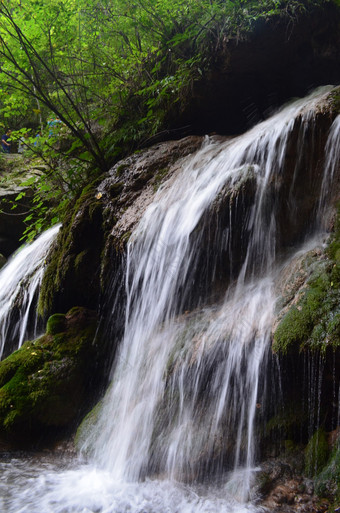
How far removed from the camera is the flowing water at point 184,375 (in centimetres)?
245

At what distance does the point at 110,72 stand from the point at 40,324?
14.7 feet

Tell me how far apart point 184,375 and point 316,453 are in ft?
3.61

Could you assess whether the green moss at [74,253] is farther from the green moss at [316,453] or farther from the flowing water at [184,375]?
the green moss at [316,453]

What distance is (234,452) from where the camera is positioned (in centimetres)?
246

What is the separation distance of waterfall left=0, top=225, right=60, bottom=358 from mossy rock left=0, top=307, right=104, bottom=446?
3.38 feet

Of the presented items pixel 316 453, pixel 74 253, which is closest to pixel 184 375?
pixel 316 453

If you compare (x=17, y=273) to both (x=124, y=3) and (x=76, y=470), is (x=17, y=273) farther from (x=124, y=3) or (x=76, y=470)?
(x=124, y=3)

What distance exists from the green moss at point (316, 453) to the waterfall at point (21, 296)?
4.06 metres

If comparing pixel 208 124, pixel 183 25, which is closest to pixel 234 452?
pixel 208 124

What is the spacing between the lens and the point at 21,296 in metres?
5.82

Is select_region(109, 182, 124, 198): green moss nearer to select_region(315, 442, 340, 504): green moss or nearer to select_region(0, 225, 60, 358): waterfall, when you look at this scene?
select_region(0, 225, 60, 358): waterfall

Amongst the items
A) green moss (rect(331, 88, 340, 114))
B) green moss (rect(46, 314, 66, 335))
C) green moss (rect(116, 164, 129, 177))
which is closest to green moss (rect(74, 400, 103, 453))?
green moss (rect(46, 314, 66, 335))

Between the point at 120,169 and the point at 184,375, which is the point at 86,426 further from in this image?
the point at 120,169

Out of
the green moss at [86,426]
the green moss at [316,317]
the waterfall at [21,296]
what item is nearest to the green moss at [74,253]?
the waterfall at [21,296]
